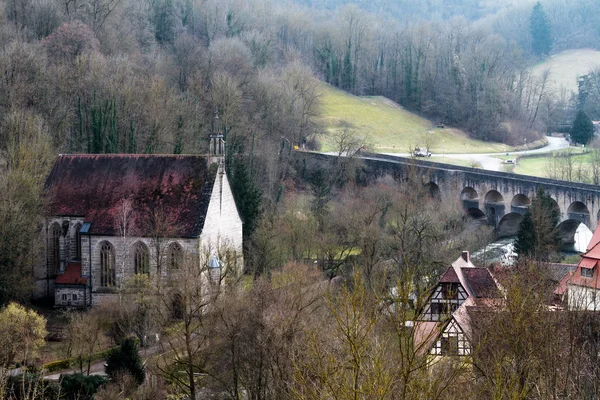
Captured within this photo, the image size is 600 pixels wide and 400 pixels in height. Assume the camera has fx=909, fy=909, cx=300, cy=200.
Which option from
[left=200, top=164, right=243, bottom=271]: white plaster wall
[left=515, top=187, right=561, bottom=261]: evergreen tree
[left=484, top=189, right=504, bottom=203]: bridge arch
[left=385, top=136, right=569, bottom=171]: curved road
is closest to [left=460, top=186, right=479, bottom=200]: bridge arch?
[left=484, top=189, right=504, bottom=203]: bridge arch

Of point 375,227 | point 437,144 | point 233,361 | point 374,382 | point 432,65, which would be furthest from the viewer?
point 432,65

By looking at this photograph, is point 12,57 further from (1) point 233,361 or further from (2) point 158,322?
(1) point 233,361

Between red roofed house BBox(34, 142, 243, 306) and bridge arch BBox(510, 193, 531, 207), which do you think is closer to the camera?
red roofed house BBox(34, 142, 243, 306)

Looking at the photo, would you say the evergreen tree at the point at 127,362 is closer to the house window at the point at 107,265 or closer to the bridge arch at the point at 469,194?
the house window at the point at 107,265

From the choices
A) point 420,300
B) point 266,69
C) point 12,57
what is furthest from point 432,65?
point 420,300

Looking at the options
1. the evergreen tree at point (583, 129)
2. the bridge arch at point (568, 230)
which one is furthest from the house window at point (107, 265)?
the evergreen tree at point (583, 129)

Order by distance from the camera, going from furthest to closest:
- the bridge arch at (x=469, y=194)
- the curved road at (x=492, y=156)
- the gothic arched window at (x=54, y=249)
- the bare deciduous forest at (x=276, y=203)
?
the curved road at (x=492, y=156), the bridge arch at (x=469, y=194), the gothic arched window at (x=54, y=249), the bare deciduous forest at (x=276, y=203)

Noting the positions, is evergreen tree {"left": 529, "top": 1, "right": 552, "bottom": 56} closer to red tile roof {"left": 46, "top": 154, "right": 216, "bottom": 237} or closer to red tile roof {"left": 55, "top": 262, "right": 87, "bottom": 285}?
A: red tile roof {"left": 46, "top": 154, "right": 216, "bottom": 237}
